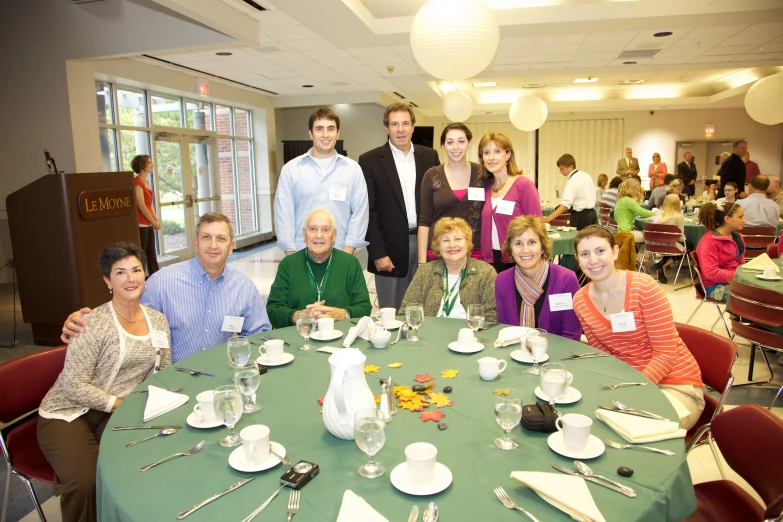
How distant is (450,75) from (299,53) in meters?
4.55

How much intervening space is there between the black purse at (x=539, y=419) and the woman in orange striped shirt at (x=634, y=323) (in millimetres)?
830

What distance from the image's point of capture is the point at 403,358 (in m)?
2.13

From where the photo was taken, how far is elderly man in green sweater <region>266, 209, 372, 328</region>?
9.45 ft

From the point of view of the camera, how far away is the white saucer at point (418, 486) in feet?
3.96

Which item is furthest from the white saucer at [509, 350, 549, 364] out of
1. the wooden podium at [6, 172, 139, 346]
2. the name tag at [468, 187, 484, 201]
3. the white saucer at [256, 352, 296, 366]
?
the wooden podium at [6, 172, 139, 346]

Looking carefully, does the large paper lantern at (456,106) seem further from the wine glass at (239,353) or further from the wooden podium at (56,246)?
the wine glass at (239,353)

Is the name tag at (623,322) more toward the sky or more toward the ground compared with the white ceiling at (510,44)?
more toward the ground

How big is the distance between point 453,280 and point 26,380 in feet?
6.86

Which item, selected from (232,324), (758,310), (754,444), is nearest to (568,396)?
(754,444)

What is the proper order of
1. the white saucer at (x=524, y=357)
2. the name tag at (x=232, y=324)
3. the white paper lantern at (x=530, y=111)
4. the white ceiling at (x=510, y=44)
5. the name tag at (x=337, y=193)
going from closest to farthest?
the white saucer at (x=524, y=357)
the name tag at (x=232, y=324)
the name tag at (x=337, y=193)
the white ceiling at (x=510, y=44)
the white paper lantern at (x=530, y=111)

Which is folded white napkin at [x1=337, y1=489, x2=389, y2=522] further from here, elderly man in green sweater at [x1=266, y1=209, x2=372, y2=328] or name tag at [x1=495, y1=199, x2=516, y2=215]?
name tag at [x1=495, y1=199, x2=516, y2=215]

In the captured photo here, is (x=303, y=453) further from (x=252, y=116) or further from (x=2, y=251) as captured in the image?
(x=252, y=116)

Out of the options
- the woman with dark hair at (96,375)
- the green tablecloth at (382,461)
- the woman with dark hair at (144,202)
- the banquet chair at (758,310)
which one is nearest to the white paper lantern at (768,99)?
the banquet chair at (758,310)

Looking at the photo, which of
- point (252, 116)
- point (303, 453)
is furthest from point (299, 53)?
point (303, 453)
